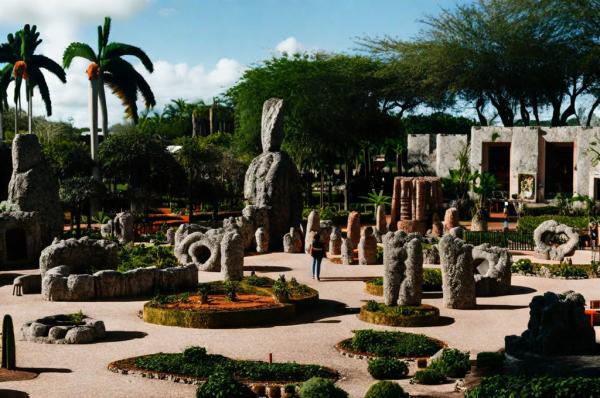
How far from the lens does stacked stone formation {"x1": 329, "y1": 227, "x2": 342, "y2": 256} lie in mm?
43656

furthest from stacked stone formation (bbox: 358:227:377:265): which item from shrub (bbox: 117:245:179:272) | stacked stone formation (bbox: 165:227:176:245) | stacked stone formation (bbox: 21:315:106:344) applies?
stacked stone formation (bbox: 21:315:106:344)

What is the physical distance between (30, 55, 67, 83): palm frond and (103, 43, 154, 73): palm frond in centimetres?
638

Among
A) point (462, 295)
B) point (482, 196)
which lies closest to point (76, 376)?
point (462, 295)

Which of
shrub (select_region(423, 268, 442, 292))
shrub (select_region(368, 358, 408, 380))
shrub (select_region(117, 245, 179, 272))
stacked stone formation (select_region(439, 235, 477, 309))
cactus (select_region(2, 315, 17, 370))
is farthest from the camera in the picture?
shrub (select_region(117, 245, 179, 272))

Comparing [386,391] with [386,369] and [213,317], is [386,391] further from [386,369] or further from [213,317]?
[213,317]

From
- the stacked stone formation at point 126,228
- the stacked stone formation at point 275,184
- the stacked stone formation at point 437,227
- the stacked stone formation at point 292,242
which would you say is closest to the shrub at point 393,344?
the stacked stone formation at point 292,242

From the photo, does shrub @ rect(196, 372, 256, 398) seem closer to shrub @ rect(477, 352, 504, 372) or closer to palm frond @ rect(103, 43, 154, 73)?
shrub @ rect(477, 352, 504, 372)

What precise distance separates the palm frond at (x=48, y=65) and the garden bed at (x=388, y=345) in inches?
1996

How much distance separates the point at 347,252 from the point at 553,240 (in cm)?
1038

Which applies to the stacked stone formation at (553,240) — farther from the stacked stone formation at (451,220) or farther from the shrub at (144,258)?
the shrub at (144,258)

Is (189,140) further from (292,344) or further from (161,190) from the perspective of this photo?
(292,344)

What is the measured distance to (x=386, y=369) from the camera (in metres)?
20.9

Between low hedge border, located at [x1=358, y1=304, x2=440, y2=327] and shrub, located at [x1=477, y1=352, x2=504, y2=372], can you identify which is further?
low hedge border, located at [x1=358, y1=304, x2=440, y2=327]

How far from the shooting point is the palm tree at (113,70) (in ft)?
211
